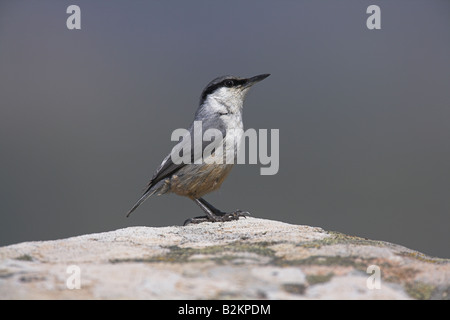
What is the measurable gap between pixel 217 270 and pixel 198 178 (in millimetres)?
2567

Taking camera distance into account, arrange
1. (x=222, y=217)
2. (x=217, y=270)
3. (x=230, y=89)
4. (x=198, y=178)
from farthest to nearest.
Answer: (x=230, y=89)
(x=198, y=178)
(x=222, y=217)
(x=217, y=270)

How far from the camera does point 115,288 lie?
2.38 m

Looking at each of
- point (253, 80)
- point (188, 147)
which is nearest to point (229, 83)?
point (253, 80)

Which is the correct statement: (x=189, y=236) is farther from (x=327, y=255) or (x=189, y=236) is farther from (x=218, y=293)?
(x=218, y=293)

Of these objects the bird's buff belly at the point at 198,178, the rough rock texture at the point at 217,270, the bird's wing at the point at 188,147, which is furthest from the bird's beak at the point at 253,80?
the rough rock texture at the point at 217,270

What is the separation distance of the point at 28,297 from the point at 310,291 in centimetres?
139

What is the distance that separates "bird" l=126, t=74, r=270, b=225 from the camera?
5102 mm

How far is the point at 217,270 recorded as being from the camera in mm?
2605

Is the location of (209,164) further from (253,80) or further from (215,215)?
(253,80)

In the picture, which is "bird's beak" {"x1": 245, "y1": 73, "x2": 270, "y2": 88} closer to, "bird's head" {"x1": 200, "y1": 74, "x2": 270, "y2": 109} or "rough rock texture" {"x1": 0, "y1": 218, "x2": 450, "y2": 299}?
"bird's head" {"x1": 200, "y1": 74, "x2": 270, "y2": 109}

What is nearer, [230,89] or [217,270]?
[217,270]

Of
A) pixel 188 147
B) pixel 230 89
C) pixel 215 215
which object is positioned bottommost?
pixel 215 215

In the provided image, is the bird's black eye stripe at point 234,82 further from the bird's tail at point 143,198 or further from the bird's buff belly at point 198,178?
the bird's tail at point 143,198
